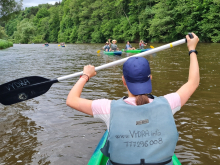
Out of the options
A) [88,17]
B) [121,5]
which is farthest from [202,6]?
[88,17]

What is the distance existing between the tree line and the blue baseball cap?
978 inches

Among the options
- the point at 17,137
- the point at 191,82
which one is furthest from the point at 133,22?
the point at 191,82

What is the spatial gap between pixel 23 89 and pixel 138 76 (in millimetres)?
2151

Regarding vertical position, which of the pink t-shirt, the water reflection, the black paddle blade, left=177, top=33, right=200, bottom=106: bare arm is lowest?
the water reflection

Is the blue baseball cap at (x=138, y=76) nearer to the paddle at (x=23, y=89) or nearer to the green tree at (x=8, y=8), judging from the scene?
the paddle at (x=23, y=89)

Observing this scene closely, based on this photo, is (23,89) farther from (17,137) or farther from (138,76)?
(138,76)

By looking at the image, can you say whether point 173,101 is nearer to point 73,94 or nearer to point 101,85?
point 73,94

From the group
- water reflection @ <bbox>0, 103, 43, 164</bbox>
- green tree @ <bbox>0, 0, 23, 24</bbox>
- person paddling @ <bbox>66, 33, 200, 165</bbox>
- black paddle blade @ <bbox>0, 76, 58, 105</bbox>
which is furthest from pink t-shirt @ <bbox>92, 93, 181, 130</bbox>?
green tree @ <bbox>0, 0, 23, 24</bbox>

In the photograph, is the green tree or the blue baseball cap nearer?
the blue baseball cap

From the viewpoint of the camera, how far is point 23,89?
328cm

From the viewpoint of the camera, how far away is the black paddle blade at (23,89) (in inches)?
128

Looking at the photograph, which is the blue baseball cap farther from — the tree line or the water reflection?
the tree line

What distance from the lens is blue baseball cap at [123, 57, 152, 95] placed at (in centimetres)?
163

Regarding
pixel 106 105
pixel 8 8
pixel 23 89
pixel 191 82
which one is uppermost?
pixel 8 8
